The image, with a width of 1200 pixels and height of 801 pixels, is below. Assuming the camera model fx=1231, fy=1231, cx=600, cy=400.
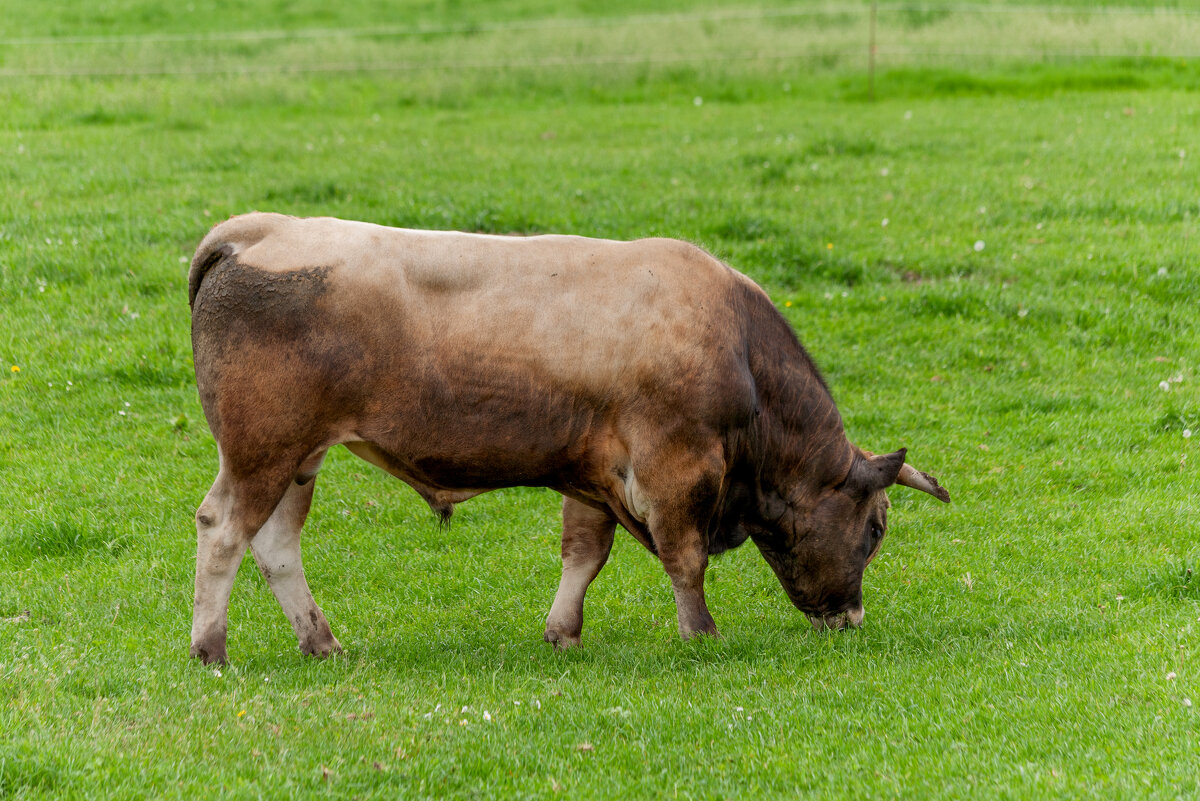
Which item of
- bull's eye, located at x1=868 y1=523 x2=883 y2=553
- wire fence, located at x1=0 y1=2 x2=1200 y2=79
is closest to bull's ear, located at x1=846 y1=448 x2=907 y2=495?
bull's eye, located at x1=868 y1=523 x2=883 y2=553

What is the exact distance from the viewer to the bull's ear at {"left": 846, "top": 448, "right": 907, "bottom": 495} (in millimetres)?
6770

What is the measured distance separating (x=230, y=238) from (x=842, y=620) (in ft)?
12.7

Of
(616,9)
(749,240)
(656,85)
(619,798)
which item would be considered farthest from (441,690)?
(616,9)

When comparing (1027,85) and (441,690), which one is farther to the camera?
(1027,85)

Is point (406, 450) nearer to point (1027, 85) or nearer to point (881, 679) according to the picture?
point (881, 679)

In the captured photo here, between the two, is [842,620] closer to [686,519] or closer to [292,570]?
[686,519]

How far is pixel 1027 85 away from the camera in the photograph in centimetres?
1989

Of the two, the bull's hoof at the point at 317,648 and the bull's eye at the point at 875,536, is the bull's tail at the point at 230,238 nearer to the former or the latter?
the bull's hoof at the point at 317,648

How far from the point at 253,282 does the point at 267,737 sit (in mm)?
2137

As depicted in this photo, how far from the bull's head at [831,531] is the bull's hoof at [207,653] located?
9.50 ft

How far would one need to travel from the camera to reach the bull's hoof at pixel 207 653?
19.6ft

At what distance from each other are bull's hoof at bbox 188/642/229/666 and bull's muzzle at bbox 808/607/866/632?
318 cm

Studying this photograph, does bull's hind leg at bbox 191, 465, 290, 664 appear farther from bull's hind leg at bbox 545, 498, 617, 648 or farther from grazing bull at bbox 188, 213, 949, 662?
bull's hind leg at bbox 545, 498, 617, 648

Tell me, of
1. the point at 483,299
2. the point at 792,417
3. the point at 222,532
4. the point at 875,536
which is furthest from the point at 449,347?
the point at 875,536
